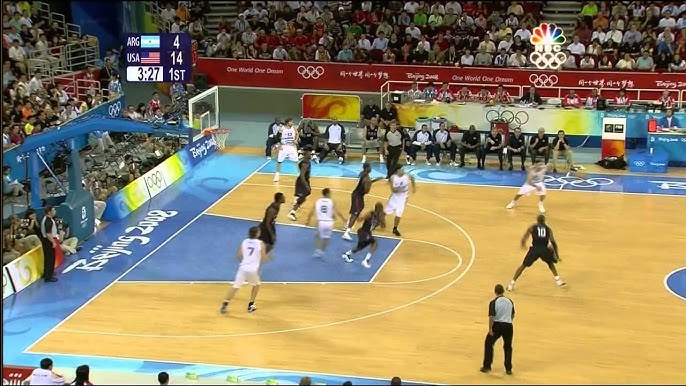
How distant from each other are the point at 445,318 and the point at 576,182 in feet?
35.8

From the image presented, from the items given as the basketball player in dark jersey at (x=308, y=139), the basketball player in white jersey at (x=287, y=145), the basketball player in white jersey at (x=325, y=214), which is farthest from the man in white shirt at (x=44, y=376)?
the basketball player in dark jersey at (x=308, y=139)

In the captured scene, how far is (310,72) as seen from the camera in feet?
114

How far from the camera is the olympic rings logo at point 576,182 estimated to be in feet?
87.6

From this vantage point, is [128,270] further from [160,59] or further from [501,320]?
[501,320]

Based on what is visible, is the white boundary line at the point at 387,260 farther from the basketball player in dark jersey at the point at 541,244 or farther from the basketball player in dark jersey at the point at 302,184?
the basketball player in dark jersey at the point at 541,244

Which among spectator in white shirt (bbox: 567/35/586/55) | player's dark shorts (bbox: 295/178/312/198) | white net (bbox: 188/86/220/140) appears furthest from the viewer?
spectator in white shirt (bbox: 567/35/586/55)

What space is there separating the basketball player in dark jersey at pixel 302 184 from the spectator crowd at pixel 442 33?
12.2 m

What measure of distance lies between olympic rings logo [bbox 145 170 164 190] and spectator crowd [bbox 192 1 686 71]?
411 inches

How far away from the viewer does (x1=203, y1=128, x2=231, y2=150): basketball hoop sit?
30.4 m

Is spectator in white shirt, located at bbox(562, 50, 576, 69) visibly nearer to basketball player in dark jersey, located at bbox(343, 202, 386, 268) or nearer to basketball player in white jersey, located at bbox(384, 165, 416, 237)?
basketball player in white jersey, located at bbox(384, 165, 416, 237)

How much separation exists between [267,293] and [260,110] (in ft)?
58.8

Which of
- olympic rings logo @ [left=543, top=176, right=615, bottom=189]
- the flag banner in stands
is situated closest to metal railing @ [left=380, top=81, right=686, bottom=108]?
the flag banner in stands

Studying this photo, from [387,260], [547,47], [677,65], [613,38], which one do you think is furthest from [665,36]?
[387,260]

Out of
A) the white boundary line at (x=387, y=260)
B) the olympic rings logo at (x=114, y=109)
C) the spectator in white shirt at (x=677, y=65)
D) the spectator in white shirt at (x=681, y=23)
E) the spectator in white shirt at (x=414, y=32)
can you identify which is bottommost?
the white boundary line at (x=387, y=260)
